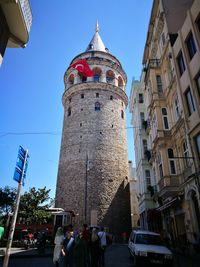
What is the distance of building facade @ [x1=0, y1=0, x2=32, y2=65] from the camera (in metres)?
4.52

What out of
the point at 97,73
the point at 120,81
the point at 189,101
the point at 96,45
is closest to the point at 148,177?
the point at 189,101

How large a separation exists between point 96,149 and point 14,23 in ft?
66.8

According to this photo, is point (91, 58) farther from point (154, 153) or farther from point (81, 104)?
point (154, 153)

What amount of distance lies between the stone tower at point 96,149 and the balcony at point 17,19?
63.7 feet

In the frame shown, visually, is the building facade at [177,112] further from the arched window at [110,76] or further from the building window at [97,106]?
the arched window at [110,76]

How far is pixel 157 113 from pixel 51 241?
1248 centimetres

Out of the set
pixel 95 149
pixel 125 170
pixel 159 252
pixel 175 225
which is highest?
pixel 95 149

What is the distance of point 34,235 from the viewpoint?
17.4m

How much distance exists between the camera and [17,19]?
15.8 feet

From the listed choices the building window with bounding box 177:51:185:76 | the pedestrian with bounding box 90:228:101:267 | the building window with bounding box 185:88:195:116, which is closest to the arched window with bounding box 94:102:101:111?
the building window with bounding box 177:51:185:76

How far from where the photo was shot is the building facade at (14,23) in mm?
4523

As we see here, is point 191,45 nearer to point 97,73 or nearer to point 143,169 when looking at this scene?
point 143,169

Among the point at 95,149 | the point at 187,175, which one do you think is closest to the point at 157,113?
the point at 187,175

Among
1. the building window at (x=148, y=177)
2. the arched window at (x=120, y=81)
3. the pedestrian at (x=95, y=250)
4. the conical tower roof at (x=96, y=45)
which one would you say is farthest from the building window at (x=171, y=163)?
the conical tower roof at (x=96, y=45)
